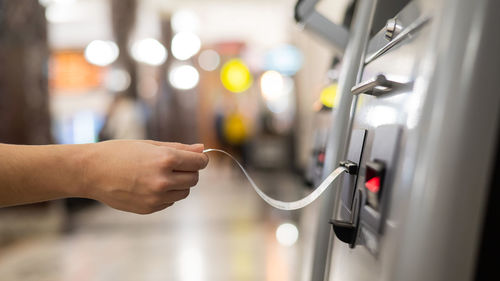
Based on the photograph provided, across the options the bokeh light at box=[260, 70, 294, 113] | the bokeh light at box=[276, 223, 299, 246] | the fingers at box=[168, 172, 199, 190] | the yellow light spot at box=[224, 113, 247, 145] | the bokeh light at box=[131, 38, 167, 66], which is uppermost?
the bokeh light at box=[131, 38, 167, 66]

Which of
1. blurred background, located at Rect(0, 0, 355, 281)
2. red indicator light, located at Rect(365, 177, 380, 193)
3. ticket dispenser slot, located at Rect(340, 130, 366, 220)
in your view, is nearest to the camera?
red indicator light, located at Rect(365, 177, 380, 193)

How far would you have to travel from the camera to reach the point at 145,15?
9.12 m

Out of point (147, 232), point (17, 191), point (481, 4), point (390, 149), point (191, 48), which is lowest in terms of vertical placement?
point (147, 232)

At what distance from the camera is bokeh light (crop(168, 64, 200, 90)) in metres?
10.6

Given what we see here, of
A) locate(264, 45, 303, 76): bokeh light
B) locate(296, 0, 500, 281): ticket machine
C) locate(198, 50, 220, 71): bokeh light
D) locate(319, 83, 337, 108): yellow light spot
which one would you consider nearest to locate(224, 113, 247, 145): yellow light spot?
locate(264, 45, 303, 76): bokeh light

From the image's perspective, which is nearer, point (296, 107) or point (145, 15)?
point (296, 107)

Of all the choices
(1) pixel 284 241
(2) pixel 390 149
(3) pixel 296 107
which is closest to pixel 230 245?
(1) pixel 284 241

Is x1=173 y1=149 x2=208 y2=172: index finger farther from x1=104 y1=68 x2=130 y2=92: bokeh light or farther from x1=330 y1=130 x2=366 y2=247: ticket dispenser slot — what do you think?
x1=104 y1=68 x2=130 y2=92: bokeh light

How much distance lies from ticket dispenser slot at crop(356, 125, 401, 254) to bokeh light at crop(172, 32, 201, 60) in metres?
10.3

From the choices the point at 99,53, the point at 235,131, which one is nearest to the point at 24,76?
the point at 99,53

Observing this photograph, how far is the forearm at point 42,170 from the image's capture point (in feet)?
2.43

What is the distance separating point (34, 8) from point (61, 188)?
3773mm

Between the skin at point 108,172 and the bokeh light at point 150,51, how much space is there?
8.69m

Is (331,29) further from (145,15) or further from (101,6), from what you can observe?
A: (145,15)
